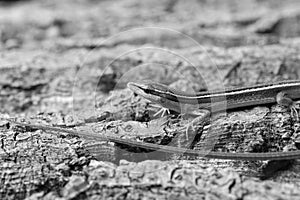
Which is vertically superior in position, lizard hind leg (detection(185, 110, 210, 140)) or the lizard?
the lizard

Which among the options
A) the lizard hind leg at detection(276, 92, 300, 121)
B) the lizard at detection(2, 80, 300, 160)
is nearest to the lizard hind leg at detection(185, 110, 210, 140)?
the lizard at detection(2, 80, 300, 160)

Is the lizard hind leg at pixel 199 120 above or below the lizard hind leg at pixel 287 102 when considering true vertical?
below

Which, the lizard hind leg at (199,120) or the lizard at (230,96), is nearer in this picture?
the lizard hind leg at (199,120)

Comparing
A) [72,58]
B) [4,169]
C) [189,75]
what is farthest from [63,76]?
[4,169]

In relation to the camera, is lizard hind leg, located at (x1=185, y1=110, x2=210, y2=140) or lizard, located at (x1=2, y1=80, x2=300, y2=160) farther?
lizard, located at (x1=2, y1=80, x2=300, y2=160)

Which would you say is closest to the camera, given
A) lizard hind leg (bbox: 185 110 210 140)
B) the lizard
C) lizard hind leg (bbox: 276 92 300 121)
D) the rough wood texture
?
the rough wood texture

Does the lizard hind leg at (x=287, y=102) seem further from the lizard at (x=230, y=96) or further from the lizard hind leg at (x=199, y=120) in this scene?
the lizard hind leg at (x=199, y=120)

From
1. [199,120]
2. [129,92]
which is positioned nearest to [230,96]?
A: [199,120]

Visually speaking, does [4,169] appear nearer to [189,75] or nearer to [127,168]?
[127,168]

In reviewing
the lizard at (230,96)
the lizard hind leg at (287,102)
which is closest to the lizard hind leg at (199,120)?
the lizard at (230,96)

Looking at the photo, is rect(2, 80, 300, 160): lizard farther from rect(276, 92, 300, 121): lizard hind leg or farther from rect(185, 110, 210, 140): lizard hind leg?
rect(185, 110, 210, 140): lizard hind leg

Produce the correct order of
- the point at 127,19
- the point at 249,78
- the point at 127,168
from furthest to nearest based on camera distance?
the point at 127,19, the point at 249,78, the point at 127,168
